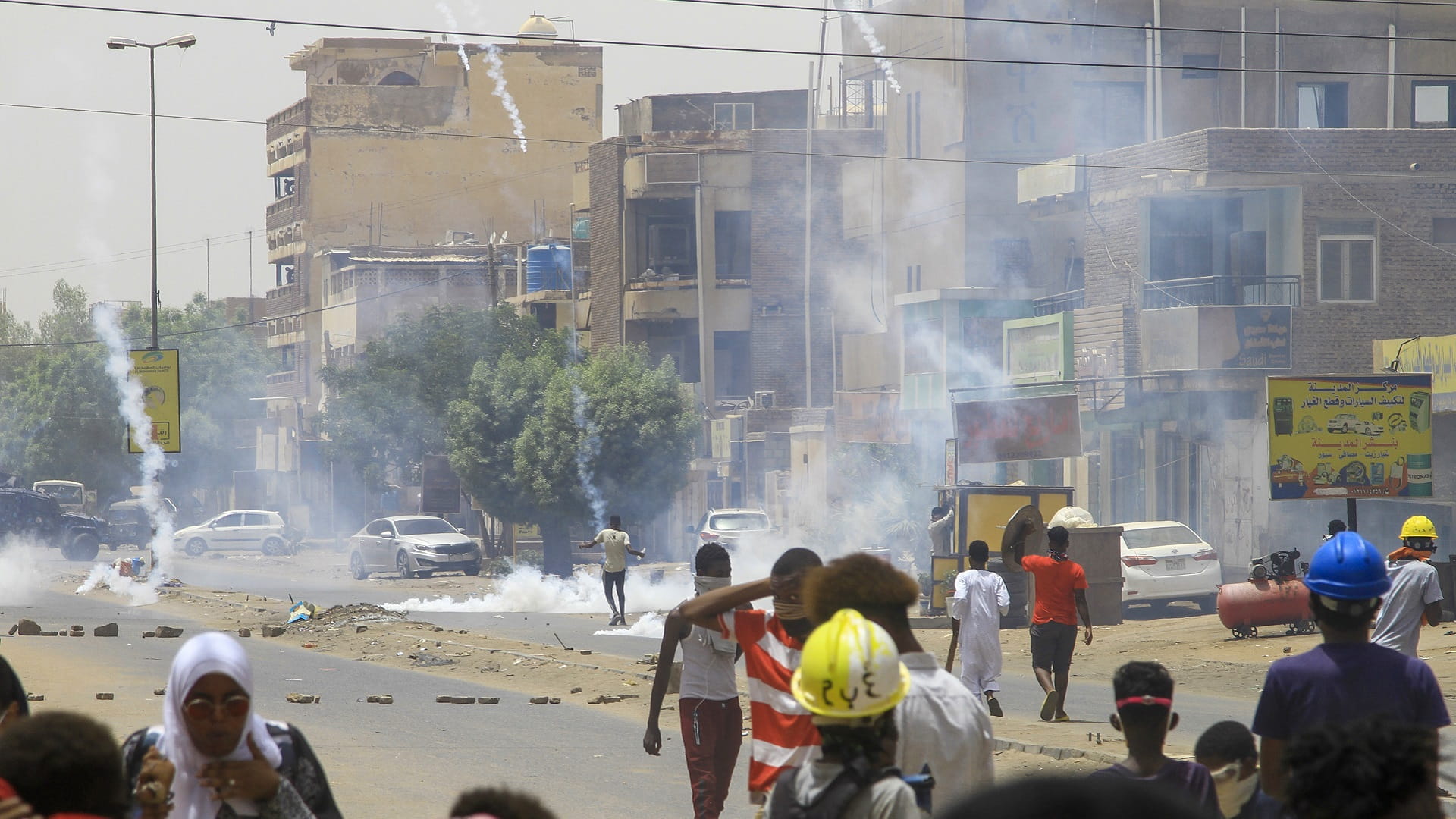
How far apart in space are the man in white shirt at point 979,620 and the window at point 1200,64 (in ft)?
104

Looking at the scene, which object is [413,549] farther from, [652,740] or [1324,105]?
[652,740]

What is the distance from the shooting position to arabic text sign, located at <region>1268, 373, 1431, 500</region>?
1909cm

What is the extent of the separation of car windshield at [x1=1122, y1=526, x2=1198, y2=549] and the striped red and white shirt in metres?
20.6

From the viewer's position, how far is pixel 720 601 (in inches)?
216

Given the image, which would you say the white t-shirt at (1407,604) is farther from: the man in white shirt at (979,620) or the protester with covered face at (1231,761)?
the protester with covered face at (1231,761)

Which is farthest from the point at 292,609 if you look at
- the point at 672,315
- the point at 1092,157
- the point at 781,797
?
the point at 672,315

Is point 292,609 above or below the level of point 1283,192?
below

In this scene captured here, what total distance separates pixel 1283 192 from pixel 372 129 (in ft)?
169

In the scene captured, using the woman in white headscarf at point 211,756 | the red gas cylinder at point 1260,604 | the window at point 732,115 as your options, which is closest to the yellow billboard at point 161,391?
the red gas cylinder at point 1260,604

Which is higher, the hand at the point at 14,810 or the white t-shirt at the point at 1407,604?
the hand at the point at 14,810

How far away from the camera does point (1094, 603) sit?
2388 cm

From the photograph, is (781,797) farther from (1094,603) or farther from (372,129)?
(372,129)

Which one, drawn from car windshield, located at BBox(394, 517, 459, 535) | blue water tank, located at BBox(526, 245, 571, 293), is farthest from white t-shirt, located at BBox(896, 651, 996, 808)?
blue water tank, located at BBox(526, 245, 571, 293)

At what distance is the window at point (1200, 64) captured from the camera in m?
41.6
